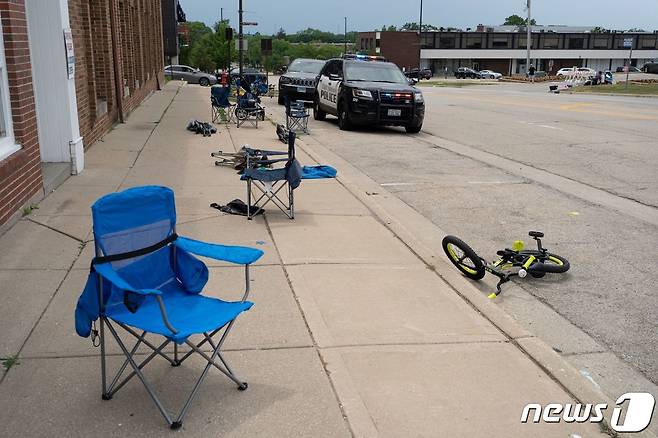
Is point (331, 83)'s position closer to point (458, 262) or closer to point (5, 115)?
point (5, 115)

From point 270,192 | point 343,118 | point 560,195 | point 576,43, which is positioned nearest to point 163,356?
point 270,192

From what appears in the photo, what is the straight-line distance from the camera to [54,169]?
8969 millimetres

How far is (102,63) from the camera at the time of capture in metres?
14.0

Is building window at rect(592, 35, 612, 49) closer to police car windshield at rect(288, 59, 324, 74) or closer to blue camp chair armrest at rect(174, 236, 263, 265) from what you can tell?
police car windshield at rect(288, 59, 324, 74)

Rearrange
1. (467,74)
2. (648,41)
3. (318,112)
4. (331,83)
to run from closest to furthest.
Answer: (331,83) → (318,112) → (467,74) → (648,41)

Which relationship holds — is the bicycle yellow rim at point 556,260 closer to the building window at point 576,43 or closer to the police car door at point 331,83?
the police car door at point 331,83

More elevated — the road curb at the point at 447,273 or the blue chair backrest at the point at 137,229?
the blue chair backrest at the point at 137,229

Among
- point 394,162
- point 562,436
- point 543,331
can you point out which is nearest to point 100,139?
point 394,162

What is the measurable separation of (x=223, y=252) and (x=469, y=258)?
292cm

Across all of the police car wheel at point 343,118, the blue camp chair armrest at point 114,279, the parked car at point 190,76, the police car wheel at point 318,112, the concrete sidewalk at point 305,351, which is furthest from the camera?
the parked car at point 190,76

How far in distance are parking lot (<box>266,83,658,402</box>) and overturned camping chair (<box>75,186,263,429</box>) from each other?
96.1 inches

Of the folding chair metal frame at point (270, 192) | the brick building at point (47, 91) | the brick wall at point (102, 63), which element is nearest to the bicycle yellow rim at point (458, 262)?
the folding chair metal frame at point (270, 192)

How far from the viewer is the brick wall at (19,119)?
6.72 m

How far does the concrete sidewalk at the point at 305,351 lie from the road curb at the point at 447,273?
0.02 meters
